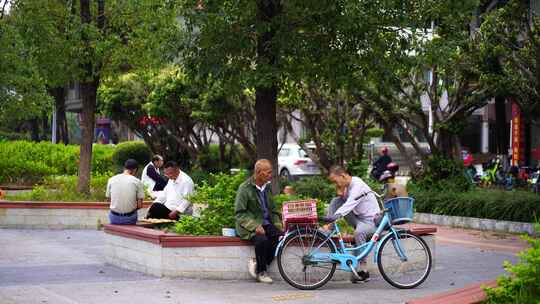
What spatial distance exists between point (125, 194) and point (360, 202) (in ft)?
12.0

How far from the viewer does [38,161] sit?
91.0 feet

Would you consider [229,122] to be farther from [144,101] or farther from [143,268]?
[143,268]

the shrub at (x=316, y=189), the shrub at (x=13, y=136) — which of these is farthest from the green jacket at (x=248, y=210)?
the shrub at (x=13, y=136)

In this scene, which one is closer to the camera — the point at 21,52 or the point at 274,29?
the point at 274,29

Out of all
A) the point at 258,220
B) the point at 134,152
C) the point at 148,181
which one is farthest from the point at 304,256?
the point at 134,152

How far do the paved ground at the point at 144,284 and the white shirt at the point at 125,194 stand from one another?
0.84 meters

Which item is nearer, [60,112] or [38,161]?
[38,161]

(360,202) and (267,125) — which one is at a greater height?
(267,125)

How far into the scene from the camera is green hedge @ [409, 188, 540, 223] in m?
18.9

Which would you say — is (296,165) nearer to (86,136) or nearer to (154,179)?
(86,136)

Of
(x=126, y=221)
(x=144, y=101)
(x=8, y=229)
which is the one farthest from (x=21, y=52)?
(x=144, y=101)

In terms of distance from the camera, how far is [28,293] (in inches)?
425

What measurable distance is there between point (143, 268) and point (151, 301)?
84.0 inches

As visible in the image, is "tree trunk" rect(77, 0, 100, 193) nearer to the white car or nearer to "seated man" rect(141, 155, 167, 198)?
"seated man" rect(141, 155, 167, 198)
